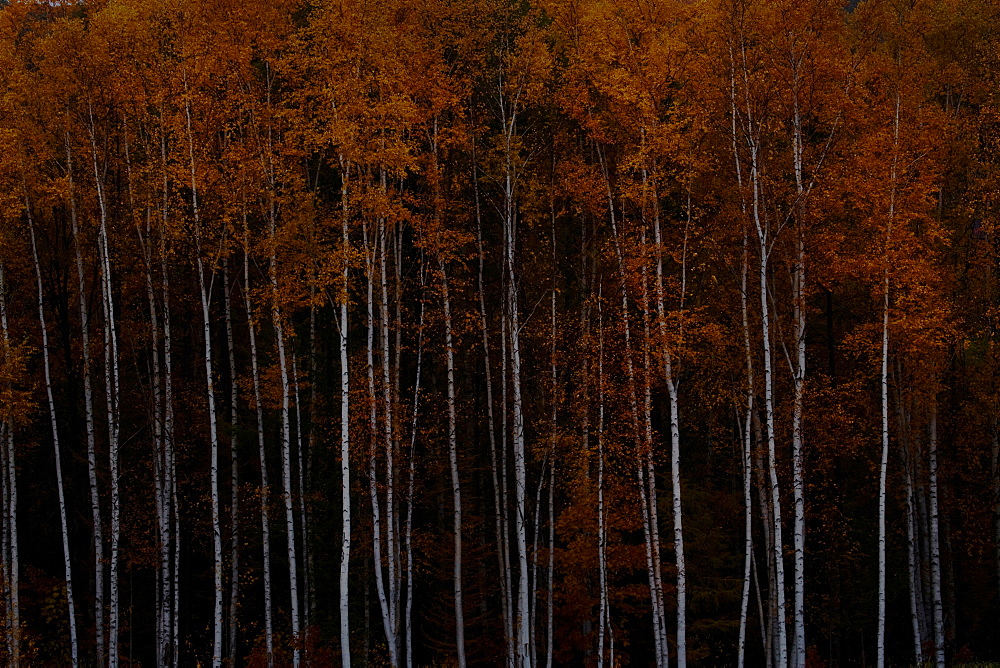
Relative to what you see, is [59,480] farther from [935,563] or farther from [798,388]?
[935,563]

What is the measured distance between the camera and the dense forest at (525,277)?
15.1m

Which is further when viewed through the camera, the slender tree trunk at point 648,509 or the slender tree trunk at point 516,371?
the slender tree trunk at point 516,371

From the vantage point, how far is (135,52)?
1694 centimetres

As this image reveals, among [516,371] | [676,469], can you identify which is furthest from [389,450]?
[676,469]

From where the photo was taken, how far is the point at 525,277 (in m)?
22.0

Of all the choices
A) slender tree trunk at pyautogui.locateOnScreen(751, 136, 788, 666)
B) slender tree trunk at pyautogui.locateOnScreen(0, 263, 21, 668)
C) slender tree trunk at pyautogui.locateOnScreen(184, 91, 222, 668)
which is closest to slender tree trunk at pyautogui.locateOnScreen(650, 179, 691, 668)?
slender tree trunk at pyautogui.locateOnScreen(751, 136, 788, 666)

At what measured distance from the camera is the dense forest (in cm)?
1514

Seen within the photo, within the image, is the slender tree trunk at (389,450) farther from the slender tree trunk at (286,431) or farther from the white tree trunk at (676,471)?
the white tree trunk at (676,471)

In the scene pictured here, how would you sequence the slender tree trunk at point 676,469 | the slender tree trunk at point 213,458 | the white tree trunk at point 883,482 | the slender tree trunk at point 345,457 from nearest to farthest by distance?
the slender tree trunk at point 345,457
the slender tree trunk at point 676,469
the slender tree trunk at point 213,458
the white tree trunk at point 883,482

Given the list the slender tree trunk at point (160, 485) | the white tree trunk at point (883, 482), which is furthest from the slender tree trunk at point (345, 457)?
the white tree trunk at point (883, 482)

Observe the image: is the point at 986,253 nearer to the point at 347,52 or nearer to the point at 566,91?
the point at 566,91

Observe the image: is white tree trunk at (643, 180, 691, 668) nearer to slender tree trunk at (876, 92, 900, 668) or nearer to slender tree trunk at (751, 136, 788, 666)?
slender tree trunk at (751, 136, 788, 666)

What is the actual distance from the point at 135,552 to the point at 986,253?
19502 millimetres

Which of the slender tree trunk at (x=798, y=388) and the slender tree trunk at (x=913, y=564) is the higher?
the slender tree trunk at (x=798, y=388)
